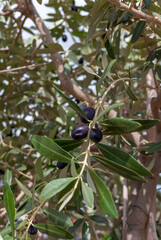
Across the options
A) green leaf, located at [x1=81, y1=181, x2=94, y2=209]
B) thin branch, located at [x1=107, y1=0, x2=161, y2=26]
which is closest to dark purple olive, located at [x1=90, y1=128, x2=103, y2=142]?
green leaf, located at [x1=81, y1=181, x2=94, y2=209]

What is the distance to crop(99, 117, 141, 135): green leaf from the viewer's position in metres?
0.59

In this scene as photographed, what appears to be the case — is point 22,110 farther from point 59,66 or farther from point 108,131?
point 108,131

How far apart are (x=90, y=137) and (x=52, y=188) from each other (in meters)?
0.13

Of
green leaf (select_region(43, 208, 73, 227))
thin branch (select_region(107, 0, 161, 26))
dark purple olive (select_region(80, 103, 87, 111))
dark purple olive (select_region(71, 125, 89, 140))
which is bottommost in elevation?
green leaf (select_region(43, 208, 73, 227))

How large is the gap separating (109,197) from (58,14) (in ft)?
4.44

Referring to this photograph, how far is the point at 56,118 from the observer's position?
6.36 feet

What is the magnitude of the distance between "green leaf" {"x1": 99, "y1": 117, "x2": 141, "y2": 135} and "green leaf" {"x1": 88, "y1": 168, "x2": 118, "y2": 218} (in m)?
0.09

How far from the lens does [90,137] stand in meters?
0.66

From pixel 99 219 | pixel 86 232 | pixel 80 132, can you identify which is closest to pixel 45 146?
pixel 80 132

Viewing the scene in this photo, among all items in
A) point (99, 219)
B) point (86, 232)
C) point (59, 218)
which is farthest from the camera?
point (99, 219)

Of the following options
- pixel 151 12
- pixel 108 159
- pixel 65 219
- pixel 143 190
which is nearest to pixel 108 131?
pixel 108 159

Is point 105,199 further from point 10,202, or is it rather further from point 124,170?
point 10,202

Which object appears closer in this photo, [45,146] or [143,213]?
[45,146]

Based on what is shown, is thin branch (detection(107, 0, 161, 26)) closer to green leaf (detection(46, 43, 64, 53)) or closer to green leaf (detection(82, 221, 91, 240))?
green leaf (detection(46, 43, 64, 53))
